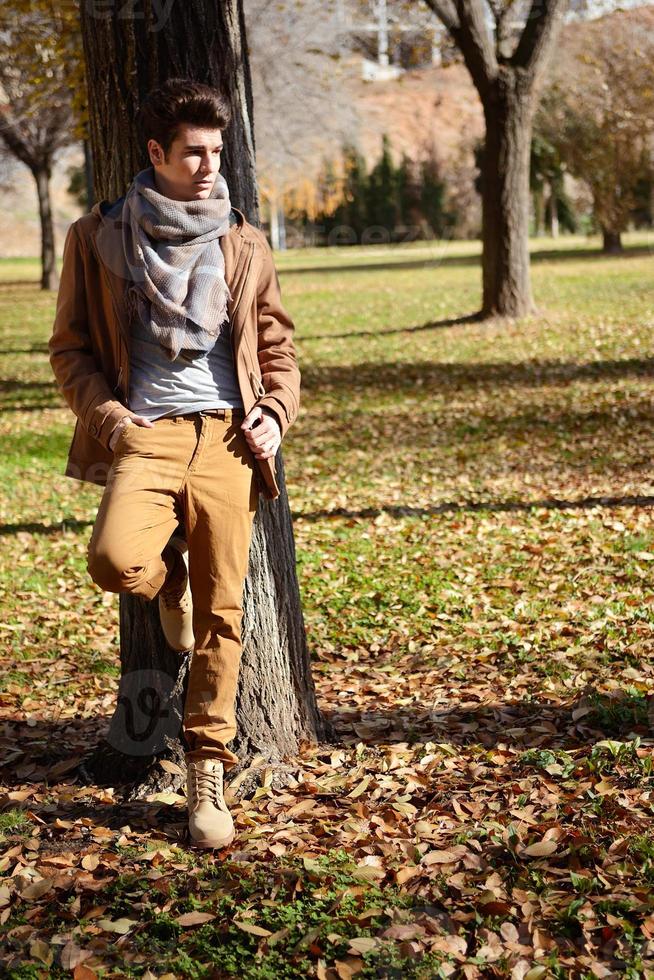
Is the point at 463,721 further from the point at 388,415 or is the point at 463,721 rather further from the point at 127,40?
Answer: the point at 388,415

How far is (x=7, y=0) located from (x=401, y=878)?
13.5m

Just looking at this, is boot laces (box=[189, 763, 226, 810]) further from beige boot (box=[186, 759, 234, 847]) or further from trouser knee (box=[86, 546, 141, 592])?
trouser knee (box=[86, 546, 141, 592])

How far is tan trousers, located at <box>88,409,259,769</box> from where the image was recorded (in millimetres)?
3350

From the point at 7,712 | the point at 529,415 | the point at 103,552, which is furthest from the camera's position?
the point at 529,415

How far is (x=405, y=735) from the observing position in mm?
4480

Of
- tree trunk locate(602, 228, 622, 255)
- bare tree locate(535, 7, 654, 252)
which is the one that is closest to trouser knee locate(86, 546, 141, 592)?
bare tree locate(535, 7, 654, 252)

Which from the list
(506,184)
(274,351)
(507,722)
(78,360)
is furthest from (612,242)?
(78,360)

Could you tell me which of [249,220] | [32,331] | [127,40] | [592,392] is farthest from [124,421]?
[32,331]

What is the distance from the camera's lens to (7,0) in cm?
1367

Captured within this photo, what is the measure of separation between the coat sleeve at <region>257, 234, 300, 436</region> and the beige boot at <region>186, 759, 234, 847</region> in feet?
3.83

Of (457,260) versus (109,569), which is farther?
(457,260)

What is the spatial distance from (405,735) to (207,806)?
44.7 inches

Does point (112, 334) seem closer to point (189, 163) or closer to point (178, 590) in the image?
point (189, 163)

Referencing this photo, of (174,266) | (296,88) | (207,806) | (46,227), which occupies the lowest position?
(207,806)
